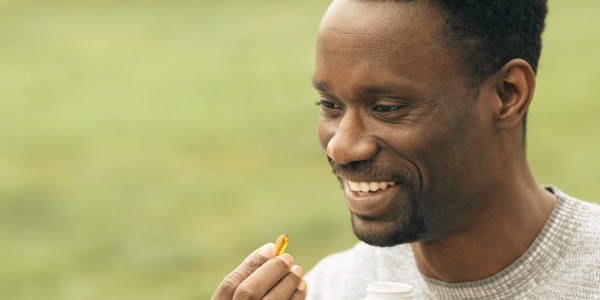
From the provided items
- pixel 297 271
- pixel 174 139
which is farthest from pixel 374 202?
pixel 174 139

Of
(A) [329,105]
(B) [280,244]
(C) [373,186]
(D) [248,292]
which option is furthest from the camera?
(A) [329,105]

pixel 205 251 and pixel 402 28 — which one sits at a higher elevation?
pixel 402 28

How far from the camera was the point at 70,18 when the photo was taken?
12.3m

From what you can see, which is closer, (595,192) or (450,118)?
(450,118)

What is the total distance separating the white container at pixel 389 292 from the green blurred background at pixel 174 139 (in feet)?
16.2

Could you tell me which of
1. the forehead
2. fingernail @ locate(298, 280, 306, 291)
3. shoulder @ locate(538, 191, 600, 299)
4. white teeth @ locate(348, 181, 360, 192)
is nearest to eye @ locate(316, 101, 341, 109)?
Answer: the forehead

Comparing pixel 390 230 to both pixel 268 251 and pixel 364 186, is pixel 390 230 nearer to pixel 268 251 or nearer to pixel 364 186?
pixel 364 186

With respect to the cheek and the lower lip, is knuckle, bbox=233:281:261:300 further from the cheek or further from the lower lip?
the cheek

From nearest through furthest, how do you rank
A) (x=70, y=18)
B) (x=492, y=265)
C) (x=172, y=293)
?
(x=492, y=265) < (x=172, y=293) < (x=70, y=18)

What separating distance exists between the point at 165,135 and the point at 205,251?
2925 millimetres

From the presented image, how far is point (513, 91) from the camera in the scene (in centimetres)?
236

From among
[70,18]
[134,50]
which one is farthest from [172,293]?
[70,18]

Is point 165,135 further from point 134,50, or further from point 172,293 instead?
point 172,293

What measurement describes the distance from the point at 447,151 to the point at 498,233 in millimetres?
429
